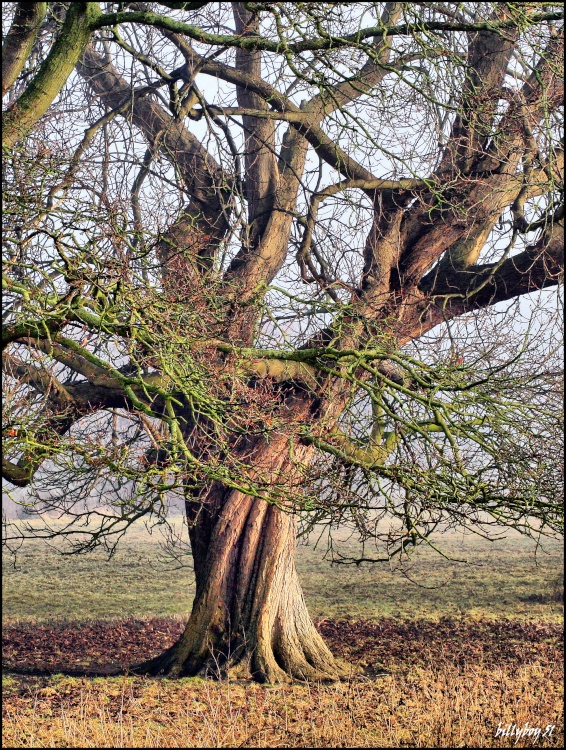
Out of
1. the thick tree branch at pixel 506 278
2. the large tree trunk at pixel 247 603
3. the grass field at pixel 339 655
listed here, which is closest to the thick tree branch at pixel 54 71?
the thick tree branch at pixel 506 278

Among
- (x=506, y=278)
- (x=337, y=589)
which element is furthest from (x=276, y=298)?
(x=337, y=589)

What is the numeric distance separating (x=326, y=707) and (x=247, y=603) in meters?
2.10

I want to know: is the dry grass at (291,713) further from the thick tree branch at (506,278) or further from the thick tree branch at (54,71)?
the thick tree branch at (54,71)

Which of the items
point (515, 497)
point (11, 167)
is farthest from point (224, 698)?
point (11, 167)

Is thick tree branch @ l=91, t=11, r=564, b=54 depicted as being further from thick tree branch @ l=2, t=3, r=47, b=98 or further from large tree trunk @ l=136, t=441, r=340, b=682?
large tree trunk @ l=136, t=441, r=340, b=682

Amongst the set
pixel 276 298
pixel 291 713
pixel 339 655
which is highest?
pixel 276 298

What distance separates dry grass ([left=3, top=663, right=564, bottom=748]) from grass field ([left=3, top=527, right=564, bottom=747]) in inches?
0.9

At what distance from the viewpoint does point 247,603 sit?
10.1m

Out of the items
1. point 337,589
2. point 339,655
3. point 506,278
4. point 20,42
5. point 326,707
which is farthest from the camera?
point 337,589

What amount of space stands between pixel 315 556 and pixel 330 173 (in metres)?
18.0

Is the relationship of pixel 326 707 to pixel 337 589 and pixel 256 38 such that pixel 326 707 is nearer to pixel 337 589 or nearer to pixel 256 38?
pixel 256 38

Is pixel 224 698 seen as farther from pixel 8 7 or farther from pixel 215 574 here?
pixel 8 7

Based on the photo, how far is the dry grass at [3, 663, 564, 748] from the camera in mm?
7316

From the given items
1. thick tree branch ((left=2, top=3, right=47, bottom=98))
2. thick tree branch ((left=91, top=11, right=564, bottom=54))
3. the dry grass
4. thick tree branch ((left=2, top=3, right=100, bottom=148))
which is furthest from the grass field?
thick tree branch ((left=2, top=3, right=47, bottom=98))
